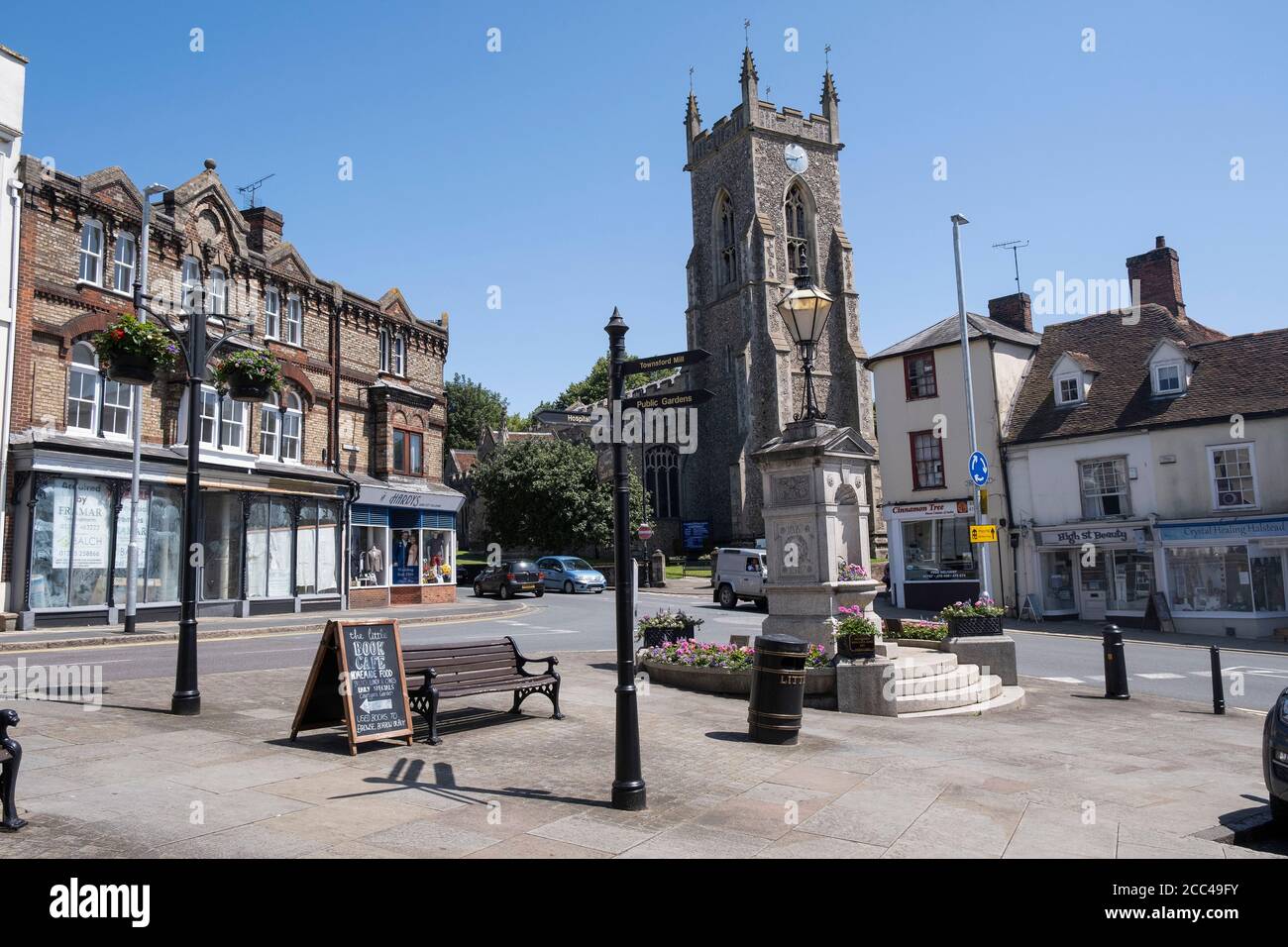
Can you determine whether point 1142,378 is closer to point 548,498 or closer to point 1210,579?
point 1210,579

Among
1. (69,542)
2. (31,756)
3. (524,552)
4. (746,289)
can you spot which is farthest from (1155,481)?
(524,552)

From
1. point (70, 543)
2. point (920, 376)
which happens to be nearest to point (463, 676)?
point (70, 543)

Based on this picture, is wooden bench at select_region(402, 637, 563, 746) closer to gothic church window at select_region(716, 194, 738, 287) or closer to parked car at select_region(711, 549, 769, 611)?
parked car at select_region(711, 549, 769, 611)

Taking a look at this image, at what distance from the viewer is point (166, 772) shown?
7.00 m

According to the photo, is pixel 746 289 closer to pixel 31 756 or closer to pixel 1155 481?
pixel 1155 481

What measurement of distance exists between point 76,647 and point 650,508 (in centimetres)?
4464

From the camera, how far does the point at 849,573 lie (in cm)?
1188

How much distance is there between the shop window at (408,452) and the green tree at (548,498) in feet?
49.1

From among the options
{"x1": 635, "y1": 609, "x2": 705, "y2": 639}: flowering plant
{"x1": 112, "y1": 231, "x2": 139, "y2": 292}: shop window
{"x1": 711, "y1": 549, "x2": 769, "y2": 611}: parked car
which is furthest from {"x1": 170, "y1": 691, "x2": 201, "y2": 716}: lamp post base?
{"x1": 711, "y1": 549, "x2": 769, "y2": 611}: parked car

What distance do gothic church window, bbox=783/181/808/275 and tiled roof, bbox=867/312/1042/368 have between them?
88.5 feet

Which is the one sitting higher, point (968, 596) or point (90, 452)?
point (90, 452)

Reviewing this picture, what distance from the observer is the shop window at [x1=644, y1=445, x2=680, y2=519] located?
197ft

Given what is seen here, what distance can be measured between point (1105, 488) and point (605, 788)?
25.6 m

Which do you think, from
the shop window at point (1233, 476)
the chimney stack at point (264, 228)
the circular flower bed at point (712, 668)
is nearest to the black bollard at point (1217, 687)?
the circular flower bed at point (712, 668)
